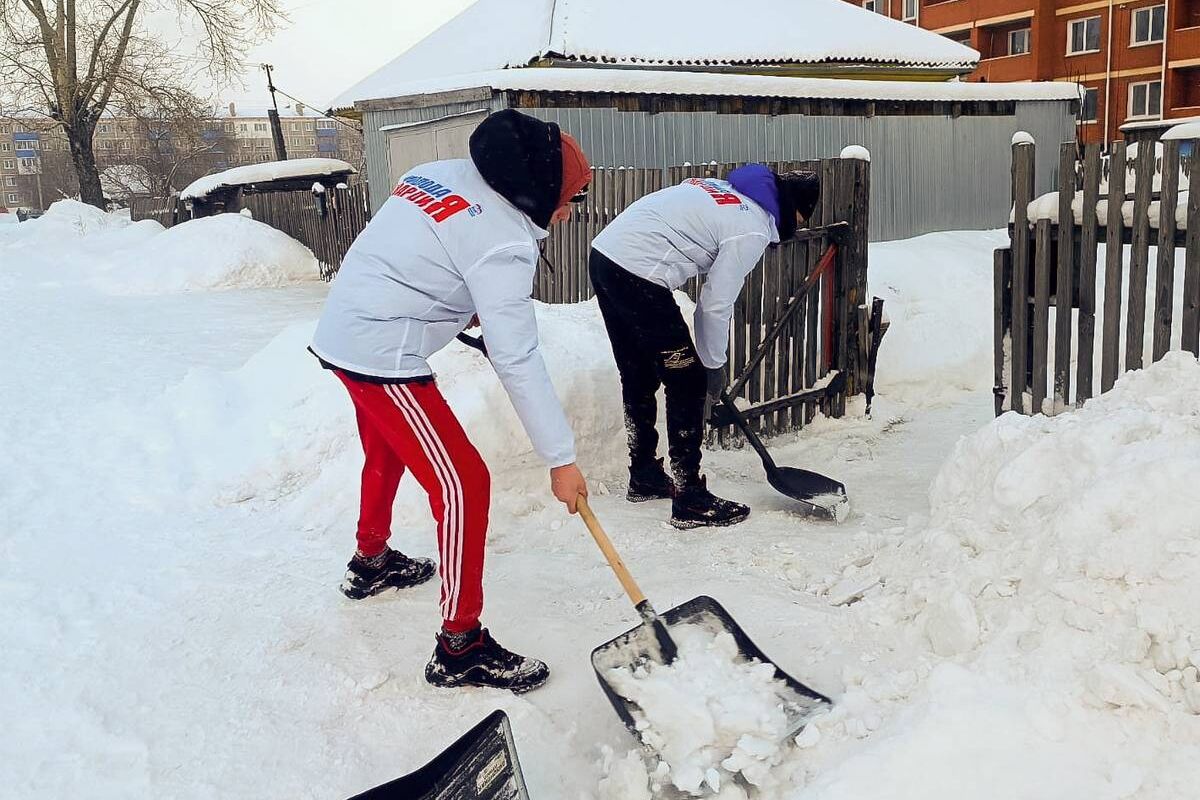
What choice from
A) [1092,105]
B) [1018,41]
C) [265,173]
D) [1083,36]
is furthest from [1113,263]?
[1018,41]

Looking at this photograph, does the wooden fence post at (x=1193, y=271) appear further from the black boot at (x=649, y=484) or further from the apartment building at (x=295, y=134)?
the apartment building at (x=295, y=134)

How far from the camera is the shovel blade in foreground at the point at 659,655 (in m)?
2.48

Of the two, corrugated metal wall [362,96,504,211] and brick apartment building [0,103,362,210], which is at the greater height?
brick apartment building [0,103,362,210]

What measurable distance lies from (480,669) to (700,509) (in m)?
1.59

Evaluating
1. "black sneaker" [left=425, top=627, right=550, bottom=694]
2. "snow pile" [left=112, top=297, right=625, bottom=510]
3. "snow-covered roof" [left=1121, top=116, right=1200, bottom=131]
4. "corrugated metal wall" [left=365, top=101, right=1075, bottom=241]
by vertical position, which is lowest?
"black sneaker" [left=425, top=627, right=550, bottom=694]

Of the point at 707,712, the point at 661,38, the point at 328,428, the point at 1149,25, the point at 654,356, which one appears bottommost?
the point at 707,712

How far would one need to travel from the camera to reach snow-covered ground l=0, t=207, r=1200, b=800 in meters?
2.28

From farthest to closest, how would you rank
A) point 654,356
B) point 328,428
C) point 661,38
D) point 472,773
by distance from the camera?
point 661,38
point 328,428
point 654,356
point 472,773

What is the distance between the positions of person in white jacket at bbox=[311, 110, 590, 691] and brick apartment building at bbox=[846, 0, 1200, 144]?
29.8 m

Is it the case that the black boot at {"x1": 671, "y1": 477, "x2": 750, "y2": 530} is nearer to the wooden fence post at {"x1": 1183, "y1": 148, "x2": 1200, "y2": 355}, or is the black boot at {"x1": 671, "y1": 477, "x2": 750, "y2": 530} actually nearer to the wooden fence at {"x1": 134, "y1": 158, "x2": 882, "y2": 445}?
the wooden fence at {"x1": 134, "y1": 158, "x2": 882, "y2": 445}

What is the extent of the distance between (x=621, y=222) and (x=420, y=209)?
1621 mm

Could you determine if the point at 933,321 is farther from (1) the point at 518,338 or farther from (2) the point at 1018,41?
(2) the point at 1018,41

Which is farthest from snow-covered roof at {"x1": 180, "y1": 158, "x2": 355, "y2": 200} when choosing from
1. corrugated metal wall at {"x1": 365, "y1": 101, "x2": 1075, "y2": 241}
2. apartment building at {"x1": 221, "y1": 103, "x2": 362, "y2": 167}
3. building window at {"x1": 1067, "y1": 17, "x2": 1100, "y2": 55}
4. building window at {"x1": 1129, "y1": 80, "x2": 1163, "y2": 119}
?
apartment building at {"x1": 221, "y1": 103, "x2": 362, "y2": 167}

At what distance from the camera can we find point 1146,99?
3070 cm
